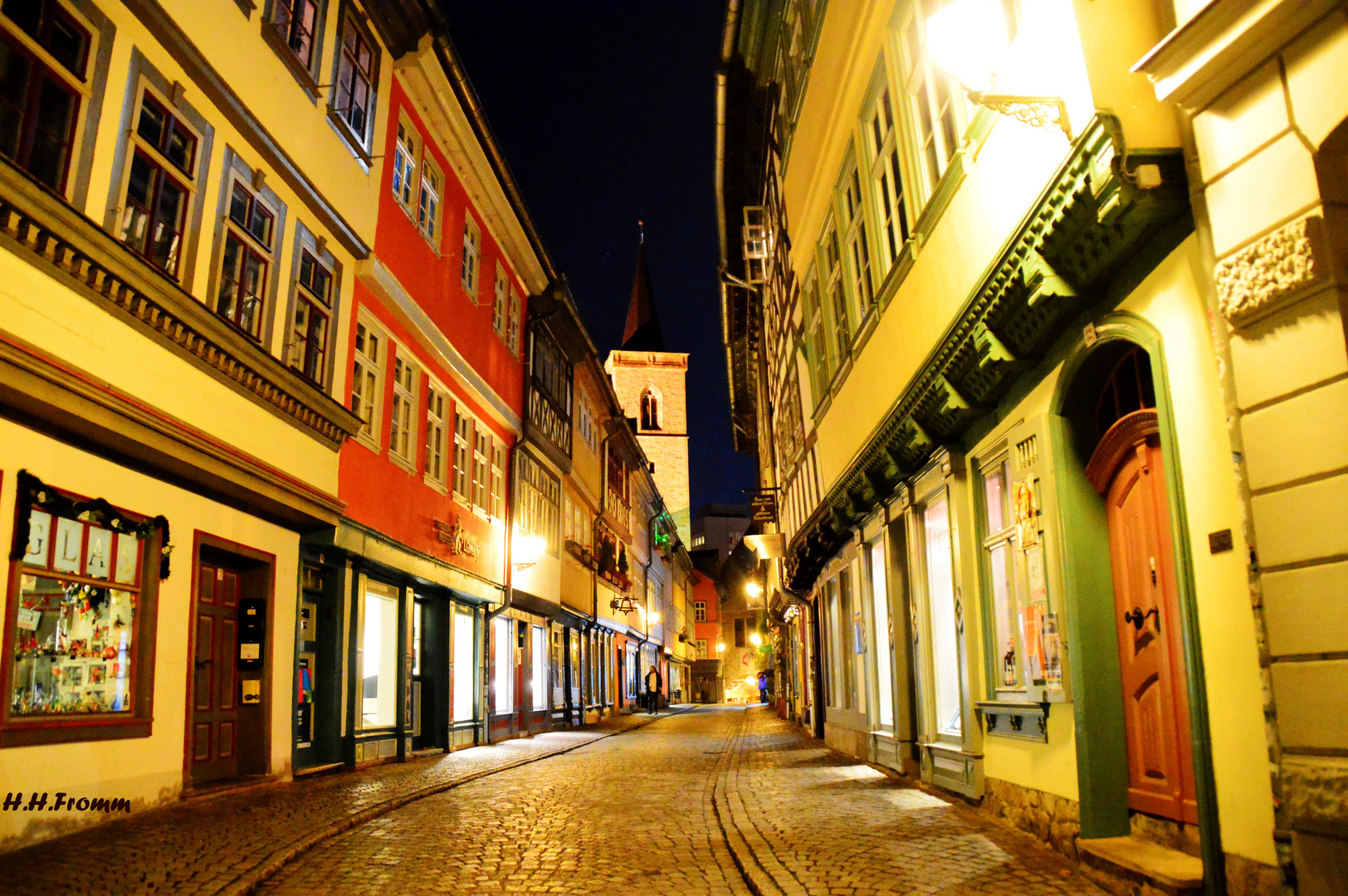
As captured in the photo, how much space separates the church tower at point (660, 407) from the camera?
67688 mm

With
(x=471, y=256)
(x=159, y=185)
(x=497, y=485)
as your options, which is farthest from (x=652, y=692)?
(x=159, y=185)

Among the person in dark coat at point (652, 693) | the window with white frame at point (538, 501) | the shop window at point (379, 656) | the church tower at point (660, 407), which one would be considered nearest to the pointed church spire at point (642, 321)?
the church tower at point (660, 407)

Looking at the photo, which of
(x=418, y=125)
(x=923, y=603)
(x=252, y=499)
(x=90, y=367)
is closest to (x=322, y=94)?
(x=418, y=125)

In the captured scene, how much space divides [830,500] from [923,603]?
13.4 ft

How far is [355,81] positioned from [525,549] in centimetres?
1171

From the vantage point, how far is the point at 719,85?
77.5 feet

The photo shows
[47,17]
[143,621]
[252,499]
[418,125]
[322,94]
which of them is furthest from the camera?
Result: [418,125]

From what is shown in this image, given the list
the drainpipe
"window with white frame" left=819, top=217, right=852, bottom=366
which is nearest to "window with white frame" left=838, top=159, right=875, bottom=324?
"window with white frame" left=819, top=217, right=852, bottom=366

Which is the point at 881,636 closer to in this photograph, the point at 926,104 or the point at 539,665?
the point at 926,104

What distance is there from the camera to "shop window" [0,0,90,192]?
24.7 feet

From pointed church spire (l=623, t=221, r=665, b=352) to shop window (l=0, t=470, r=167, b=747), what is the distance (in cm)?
6139

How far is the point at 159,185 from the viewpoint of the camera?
9.62 meters

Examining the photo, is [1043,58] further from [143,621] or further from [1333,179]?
[143,621]
